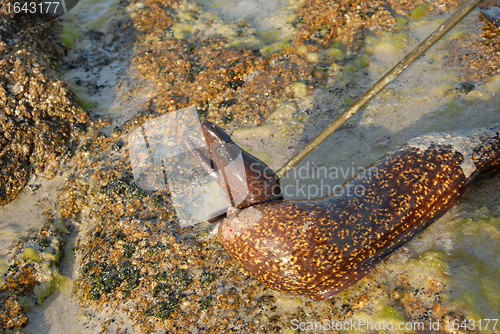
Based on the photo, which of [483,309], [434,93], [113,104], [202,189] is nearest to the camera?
[483,309]

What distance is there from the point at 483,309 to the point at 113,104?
17.4ft

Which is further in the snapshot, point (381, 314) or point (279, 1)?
point (279, 1)

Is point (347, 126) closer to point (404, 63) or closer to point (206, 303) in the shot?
point (404, 63)

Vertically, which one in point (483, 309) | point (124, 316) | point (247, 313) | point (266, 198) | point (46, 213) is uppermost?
point (46, 213)

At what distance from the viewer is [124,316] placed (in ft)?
11.0

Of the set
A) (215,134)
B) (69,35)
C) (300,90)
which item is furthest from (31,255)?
(69,35)

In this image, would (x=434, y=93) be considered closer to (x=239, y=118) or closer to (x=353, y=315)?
(x=239, y=118)

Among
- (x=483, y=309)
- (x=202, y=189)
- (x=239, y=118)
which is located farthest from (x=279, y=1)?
(x=483, y=309)

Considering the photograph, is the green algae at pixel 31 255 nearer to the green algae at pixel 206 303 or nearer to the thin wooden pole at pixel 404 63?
the green algae at pixel 206 303

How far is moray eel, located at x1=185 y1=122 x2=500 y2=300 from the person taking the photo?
2961 mm
